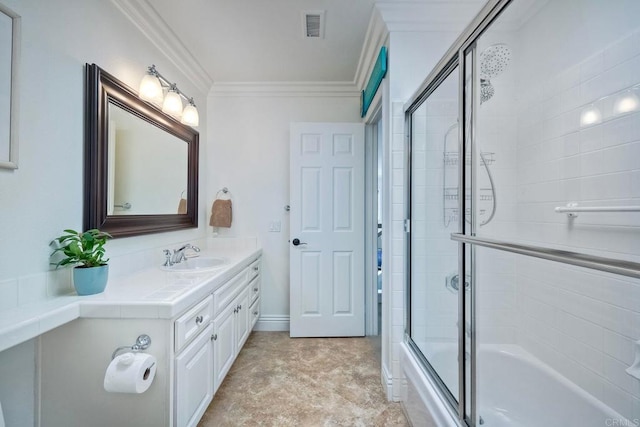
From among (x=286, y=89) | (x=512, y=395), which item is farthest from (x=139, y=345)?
(x=286, y=89)

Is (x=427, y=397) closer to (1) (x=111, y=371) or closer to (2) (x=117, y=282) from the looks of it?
(1) (x=111, y=371)

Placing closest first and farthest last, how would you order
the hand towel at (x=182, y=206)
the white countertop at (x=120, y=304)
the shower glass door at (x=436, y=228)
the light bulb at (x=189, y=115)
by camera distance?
the white countertop at (x=120, y=304) < the shower glass door at (x=436, y=228) < the light bulb at (x=189, y=115) < the hand towel at (x=182, y=206)

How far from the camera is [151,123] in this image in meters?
1.82

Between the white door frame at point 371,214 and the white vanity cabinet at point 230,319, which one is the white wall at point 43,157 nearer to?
the white vanity cabinet at point 230,319

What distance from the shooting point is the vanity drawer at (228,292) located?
1.56 metres

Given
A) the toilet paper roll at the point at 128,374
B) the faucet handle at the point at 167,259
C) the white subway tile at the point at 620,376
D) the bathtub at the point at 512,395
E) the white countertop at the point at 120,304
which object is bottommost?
the bathtub at the point at 512,395

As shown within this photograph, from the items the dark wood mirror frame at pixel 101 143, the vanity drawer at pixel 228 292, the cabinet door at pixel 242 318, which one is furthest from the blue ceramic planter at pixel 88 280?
the cabinet door at pixel 242 318

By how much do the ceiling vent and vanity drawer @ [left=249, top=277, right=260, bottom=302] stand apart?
2022 mm

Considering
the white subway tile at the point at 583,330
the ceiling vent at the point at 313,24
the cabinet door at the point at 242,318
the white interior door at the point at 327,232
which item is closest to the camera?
the white subway tile at the point at 583,330

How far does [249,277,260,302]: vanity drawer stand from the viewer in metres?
2.33

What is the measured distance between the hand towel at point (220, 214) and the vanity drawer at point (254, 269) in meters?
0.47

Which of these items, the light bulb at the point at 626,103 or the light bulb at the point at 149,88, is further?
the light bulb at the point at 149,88

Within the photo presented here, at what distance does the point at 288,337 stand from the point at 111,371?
5.76ft

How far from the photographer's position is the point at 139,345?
3.56ft
